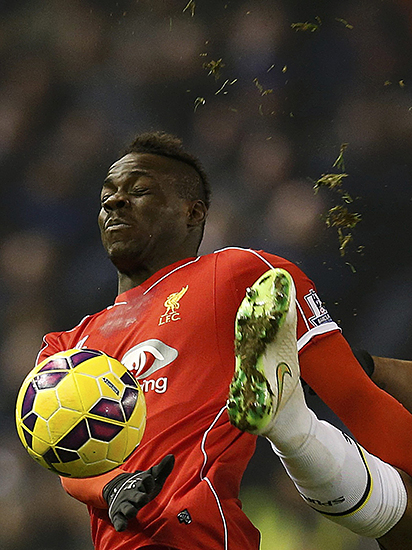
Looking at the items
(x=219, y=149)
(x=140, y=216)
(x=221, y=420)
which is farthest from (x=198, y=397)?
(x=219, y=149)

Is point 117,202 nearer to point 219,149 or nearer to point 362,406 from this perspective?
point 362,406

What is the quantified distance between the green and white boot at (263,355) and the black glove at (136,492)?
191 millimetres

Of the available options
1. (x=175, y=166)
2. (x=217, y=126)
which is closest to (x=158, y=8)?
(x=217, y=126)

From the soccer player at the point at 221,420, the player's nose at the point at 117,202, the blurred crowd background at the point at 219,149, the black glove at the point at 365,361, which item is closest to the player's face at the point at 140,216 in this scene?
the player's nose at the point at 117,202

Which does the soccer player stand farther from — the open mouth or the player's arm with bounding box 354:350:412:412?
the player's arm with bounding box 354:350:412:412

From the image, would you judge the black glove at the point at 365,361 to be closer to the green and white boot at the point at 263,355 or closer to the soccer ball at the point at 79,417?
the green and white boot at the point at 263,355

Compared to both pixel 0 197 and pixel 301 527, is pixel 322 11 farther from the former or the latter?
pixel 301 527

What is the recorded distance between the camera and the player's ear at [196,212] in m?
2.32

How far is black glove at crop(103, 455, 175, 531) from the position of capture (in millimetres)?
1401

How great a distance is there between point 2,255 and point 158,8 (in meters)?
1.48

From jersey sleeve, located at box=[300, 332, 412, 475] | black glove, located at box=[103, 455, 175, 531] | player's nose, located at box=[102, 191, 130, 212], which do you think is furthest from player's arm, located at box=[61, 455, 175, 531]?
player's nose, located at box=[102, 191, 130, 212]

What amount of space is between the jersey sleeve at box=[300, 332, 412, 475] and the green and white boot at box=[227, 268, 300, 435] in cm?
31

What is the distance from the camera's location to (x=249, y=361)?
1388mm

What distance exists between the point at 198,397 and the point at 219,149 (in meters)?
1.90
